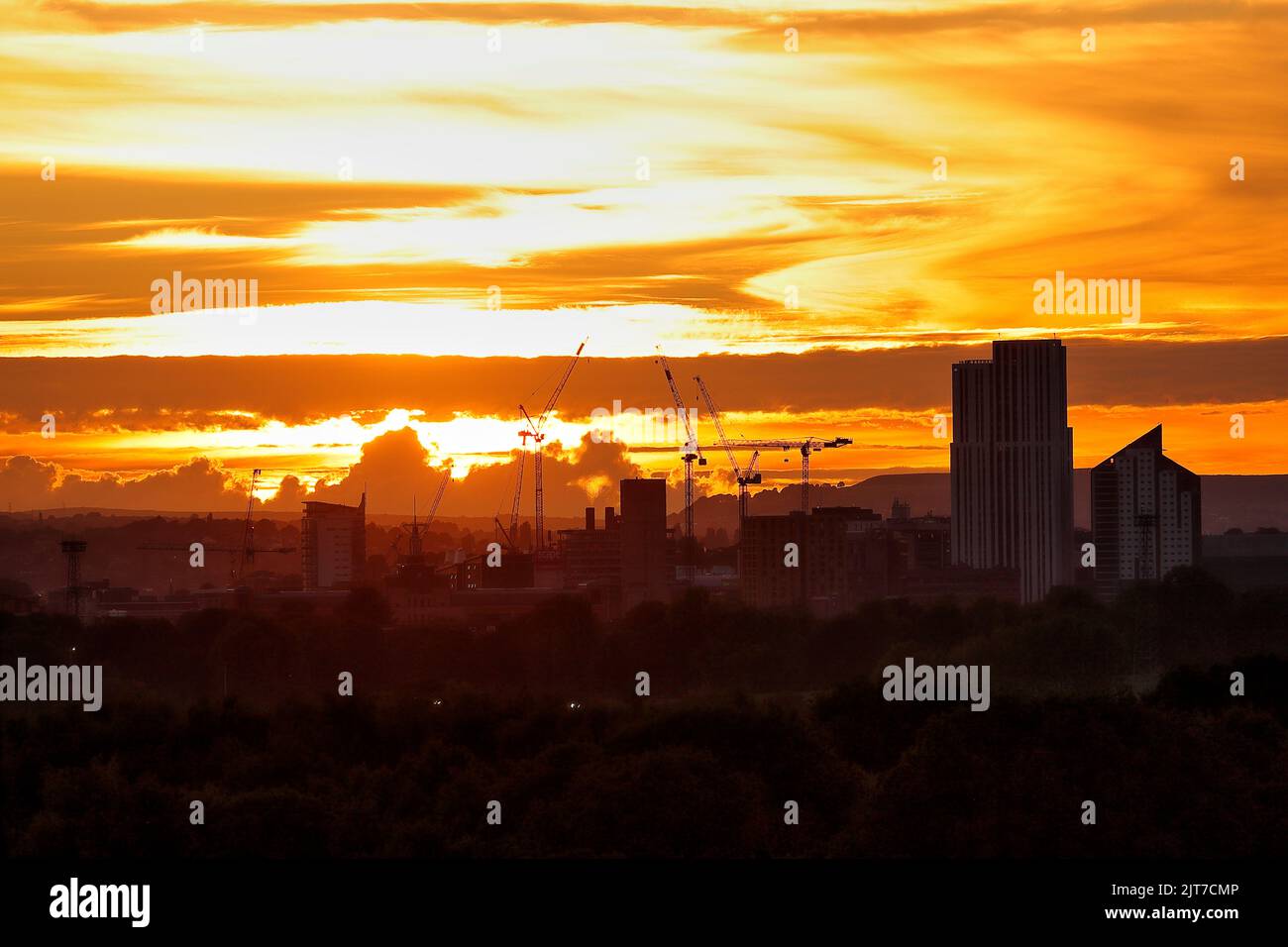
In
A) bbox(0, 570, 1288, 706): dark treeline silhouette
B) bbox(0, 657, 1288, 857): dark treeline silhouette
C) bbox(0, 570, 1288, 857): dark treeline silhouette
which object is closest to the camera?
bbox(0, 657, 1288, 857): dark treeline silhouette

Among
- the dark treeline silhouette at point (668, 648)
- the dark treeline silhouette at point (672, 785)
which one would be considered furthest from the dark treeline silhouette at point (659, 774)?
the dark treeline silhouette at point (668, 648)

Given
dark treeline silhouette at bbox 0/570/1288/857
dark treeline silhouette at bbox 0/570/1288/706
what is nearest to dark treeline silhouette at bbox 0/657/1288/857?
dark treeline silhouette at bbox 0/570/1288/857

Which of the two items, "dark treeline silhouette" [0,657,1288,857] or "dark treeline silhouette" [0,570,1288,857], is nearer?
"dark treeline silhouette" [0,657,1288,857]

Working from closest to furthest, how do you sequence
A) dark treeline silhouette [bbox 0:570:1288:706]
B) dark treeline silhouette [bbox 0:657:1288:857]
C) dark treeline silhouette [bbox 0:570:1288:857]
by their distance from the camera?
dark treeline silhouette [bbox 0:657:1288:857] < dark treeline silhouette [bbox 0:570:1288:857] < dark treeline silhouette [bbox 0:570:1288:706]

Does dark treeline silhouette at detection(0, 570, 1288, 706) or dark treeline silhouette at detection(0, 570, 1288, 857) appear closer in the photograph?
dark treeline silhouette at detection(0, 570, 1288, 857)

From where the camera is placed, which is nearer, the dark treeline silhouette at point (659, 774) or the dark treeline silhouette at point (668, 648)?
the dark treeline silhouette at point (659, 774)

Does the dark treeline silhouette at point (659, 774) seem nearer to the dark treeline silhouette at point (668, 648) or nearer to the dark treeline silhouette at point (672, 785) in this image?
the dark treeline silhouette at point (672, 785)

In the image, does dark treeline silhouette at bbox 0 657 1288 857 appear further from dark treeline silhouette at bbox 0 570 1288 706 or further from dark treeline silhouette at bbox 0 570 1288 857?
dark treeline silhouette at bbox 0 570 1288 706

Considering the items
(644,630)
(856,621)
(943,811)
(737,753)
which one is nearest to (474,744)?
(737,753)

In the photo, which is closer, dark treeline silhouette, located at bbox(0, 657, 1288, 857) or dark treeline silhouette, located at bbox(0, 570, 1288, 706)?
dark treeline silhouette, located at bbox(0, 657, 1288, 857)

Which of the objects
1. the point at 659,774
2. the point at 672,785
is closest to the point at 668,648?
the point at 659,774

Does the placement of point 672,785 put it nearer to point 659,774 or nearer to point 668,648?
point 659,774
